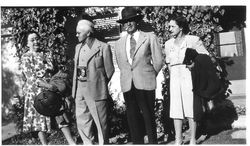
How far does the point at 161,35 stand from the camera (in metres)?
6.09

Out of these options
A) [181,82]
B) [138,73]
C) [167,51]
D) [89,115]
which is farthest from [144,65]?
[89,115]

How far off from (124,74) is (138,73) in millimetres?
216

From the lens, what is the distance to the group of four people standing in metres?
5.46

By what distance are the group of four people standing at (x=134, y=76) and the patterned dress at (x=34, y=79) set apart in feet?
0.39

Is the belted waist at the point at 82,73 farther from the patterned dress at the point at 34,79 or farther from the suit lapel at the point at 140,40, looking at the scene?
the suit lapel at the point at 140,40

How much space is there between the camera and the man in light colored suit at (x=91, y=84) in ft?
18.3

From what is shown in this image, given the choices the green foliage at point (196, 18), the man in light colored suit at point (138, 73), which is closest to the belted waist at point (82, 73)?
the man in light colored suit at point (138, 73)

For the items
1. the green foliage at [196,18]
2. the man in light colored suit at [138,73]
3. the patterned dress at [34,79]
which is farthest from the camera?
the green foliage at [196,18]

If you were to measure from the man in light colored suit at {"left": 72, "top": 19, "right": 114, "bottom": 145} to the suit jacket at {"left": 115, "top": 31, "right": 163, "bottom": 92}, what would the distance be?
0.88ft

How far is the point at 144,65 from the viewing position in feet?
18.0

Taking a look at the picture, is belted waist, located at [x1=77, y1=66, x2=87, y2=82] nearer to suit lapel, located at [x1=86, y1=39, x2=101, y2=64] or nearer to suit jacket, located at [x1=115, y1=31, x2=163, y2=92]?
suit lapel, located at [x1=86, y1=39, x2=101, y2=64]

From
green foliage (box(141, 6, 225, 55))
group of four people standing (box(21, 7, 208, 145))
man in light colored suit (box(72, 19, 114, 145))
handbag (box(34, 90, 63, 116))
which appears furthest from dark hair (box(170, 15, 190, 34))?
handbag (box(34, 90, 63, 116))

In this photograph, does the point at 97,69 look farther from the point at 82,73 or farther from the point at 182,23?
the point at 182,23

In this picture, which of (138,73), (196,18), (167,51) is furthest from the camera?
(196,18)
